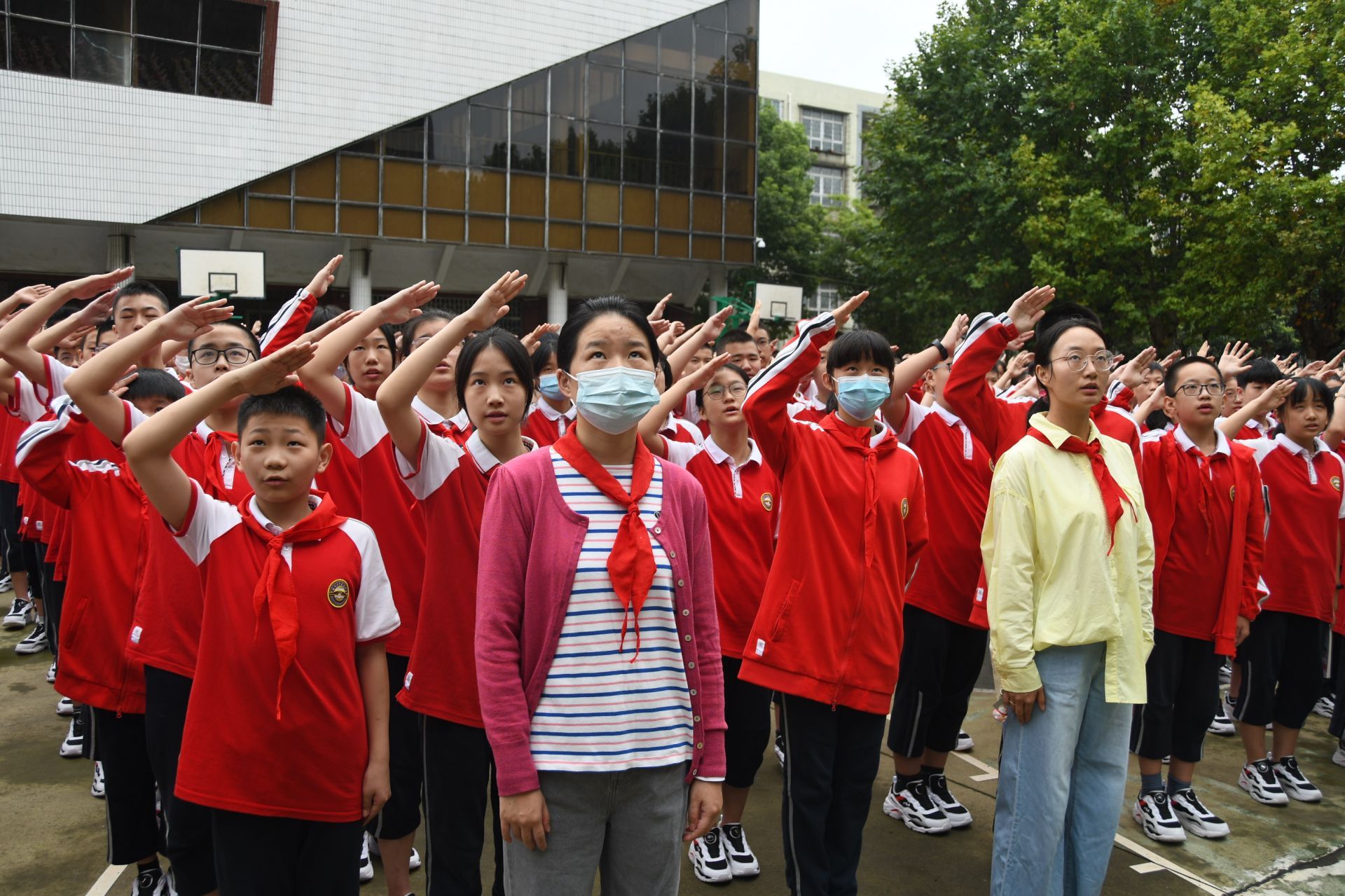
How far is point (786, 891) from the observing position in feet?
12.6

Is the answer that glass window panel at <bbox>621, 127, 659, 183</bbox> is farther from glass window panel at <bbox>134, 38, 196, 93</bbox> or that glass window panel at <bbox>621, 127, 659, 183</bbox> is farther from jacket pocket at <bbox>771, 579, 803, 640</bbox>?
jacket pocket at <bbox>771, 579, 803, 640</bbox>

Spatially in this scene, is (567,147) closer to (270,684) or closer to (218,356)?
(218,356)

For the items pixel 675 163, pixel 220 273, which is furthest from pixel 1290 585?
pixel 675 163

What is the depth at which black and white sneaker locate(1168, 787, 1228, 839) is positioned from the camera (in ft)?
14.5

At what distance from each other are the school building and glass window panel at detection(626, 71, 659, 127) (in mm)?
48

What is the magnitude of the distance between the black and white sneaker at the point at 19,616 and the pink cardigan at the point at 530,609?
6864mm

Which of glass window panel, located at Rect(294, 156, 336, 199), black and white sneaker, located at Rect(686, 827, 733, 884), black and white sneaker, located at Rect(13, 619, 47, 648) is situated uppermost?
glass window panel, located at Rect(294, 156, 336, 199)

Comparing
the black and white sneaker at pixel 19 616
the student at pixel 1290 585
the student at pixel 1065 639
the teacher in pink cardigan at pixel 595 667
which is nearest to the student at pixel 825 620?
the student at pixel 1065 639

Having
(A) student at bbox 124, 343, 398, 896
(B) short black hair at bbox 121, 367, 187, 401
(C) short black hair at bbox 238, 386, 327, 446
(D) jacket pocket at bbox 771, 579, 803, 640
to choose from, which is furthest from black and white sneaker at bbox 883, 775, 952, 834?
(B) short black hair at bbox 121, 367, 187, 401

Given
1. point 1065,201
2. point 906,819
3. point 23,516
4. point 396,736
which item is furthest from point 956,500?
point 1065,201

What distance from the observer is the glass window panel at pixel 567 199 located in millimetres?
22219

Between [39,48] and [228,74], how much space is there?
300 centimetres

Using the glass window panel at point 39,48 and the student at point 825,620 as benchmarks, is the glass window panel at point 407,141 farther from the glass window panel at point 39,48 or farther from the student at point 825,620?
the student at point 825,620

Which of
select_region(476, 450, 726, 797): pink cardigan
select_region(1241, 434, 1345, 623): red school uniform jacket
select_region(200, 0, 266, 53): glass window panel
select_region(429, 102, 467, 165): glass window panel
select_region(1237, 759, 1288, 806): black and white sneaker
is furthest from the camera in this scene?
select_region(429, 102, 467, 165): glass window panel
